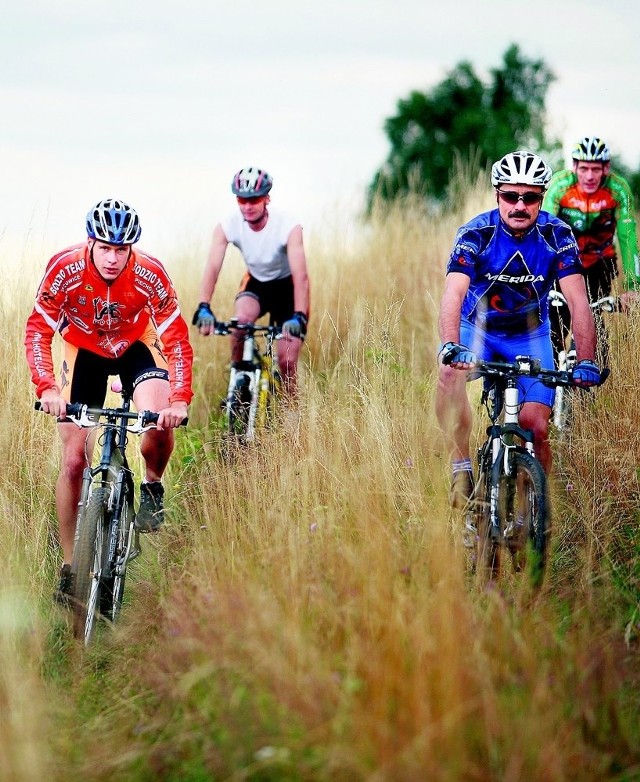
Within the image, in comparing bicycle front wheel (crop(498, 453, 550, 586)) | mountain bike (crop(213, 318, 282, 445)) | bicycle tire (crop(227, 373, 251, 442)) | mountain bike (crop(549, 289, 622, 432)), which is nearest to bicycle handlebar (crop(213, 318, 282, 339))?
mountain bike (crop(213, 318, 282, 445))

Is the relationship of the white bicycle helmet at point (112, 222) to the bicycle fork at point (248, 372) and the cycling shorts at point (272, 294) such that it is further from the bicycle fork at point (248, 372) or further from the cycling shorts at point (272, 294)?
the cycling shorts at point (272, 294)

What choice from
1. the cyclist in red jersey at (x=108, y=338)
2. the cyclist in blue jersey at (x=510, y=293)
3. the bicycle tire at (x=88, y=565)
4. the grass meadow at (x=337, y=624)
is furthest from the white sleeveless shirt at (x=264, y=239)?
the bicycle tire at (x=88, y=565)

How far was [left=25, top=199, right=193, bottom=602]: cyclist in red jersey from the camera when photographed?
5.74 metres

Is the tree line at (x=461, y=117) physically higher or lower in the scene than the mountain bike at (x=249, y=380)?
higher

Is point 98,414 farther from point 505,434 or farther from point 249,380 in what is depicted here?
point 249,380

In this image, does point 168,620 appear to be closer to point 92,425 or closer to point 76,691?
point 76,691

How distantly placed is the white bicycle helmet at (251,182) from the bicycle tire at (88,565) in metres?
3.65

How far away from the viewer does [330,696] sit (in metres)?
3.52

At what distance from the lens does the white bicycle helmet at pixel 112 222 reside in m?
5.66

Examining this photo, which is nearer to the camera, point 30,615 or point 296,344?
point 30,615

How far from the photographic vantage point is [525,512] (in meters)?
5.32

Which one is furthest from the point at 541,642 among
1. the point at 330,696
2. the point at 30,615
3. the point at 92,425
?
the point at 30,615

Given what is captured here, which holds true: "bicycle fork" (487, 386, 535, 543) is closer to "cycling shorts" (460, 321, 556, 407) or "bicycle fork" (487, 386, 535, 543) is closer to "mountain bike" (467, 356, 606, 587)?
"mountain bike" (467, 356, 606, 587)

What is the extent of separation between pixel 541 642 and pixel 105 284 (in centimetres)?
322
